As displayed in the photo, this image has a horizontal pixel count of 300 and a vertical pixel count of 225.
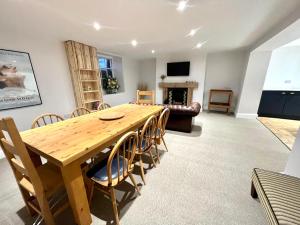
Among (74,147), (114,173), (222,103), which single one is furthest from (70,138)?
(222,103)

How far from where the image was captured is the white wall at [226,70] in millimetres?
4891

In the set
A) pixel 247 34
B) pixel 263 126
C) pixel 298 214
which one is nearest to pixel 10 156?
pixel 298 214

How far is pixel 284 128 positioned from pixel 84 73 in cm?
575

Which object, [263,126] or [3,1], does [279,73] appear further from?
[3,1]

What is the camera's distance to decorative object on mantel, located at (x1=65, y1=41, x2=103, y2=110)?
10.9 ft

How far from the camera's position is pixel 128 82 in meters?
5.92

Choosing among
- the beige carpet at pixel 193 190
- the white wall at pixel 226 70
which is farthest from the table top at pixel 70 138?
the white wall at pixel 226 70

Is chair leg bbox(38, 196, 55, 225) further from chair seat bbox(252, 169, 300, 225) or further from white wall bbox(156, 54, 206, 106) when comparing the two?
white wall bbox(156, 54, 206, 106)

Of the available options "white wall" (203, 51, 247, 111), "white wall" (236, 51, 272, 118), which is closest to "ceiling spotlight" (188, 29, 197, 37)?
"white wall" (236, 51, 272, 118)

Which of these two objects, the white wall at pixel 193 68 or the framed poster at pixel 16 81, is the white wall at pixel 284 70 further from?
the framed poster at pixel 16 81

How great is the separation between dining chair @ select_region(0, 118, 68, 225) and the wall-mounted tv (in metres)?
5.35

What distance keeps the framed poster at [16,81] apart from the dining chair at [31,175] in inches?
72.1

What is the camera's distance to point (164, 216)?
1292 mm

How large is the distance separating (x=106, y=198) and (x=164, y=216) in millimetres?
695
